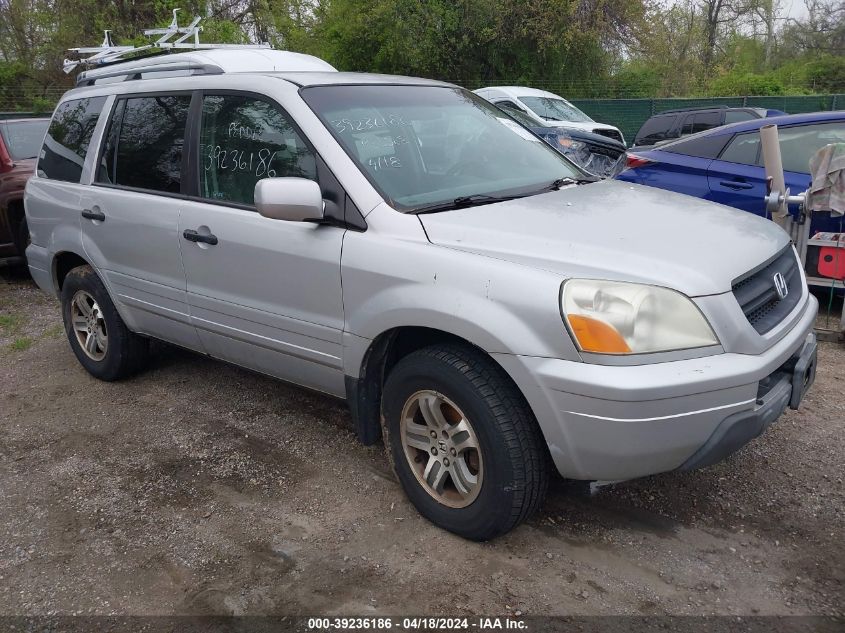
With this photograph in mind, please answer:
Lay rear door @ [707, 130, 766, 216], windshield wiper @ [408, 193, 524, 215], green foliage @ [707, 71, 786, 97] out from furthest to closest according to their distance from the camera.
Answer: green foliage @ [707, 71, 786, 97] → rear door @ [707, 130, 766, 216] → windshield wiper @ [408, 193, 524, 215]

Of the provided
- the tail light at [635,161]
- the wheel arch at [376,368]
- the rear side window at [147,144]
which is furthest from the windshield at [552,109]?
the wheel arch at [376,368]

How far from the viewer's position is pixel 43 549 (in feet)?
10.2

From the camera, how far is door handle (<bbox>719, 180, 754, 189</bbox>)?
6125 mm

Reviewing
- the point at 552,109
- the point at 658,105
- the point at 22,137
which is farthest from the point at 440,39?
the point at 22,137

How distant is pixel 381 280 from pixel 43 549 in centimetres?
180

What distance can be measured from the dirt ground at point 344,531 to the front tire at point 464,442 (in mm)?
158

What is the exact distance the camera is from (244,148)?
3.64 m

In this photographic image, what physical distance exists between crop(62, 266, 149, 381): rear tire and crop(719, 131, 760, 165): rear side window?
4926 millimetres

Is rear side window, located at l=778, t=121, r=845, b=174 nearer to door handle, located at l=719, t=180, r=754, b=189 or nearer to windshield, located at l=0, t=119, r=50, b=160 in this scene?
door handle, located at l=719, t=180, r=754, b=189

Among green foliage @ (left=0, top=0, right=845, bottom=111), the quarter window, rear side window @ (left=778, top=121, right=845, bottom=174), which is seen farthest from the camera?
green foliage @ (left=0, top=0, right=845, bottom=111)

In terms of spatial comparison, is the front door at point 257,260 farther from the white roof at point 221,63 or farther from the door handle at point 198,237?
the white roof at point 221,63

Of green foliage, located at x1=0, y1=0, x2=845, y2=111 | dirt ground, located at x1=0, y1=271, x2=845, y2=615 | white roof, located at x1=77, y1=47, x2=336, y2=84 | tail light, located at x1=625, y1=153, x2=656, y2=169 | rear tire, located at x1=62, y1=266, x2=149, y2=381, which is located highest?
green foliage, located at x1=0, y1=0, x2=845, y2=111

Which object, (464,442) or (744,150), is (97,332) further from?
(744,150)

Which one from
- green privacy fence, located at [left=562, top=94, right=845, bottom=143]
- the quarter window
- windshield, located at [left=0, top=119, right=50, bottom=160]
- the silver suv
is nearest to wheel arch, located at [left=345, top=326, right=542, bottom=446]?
the silver suv
